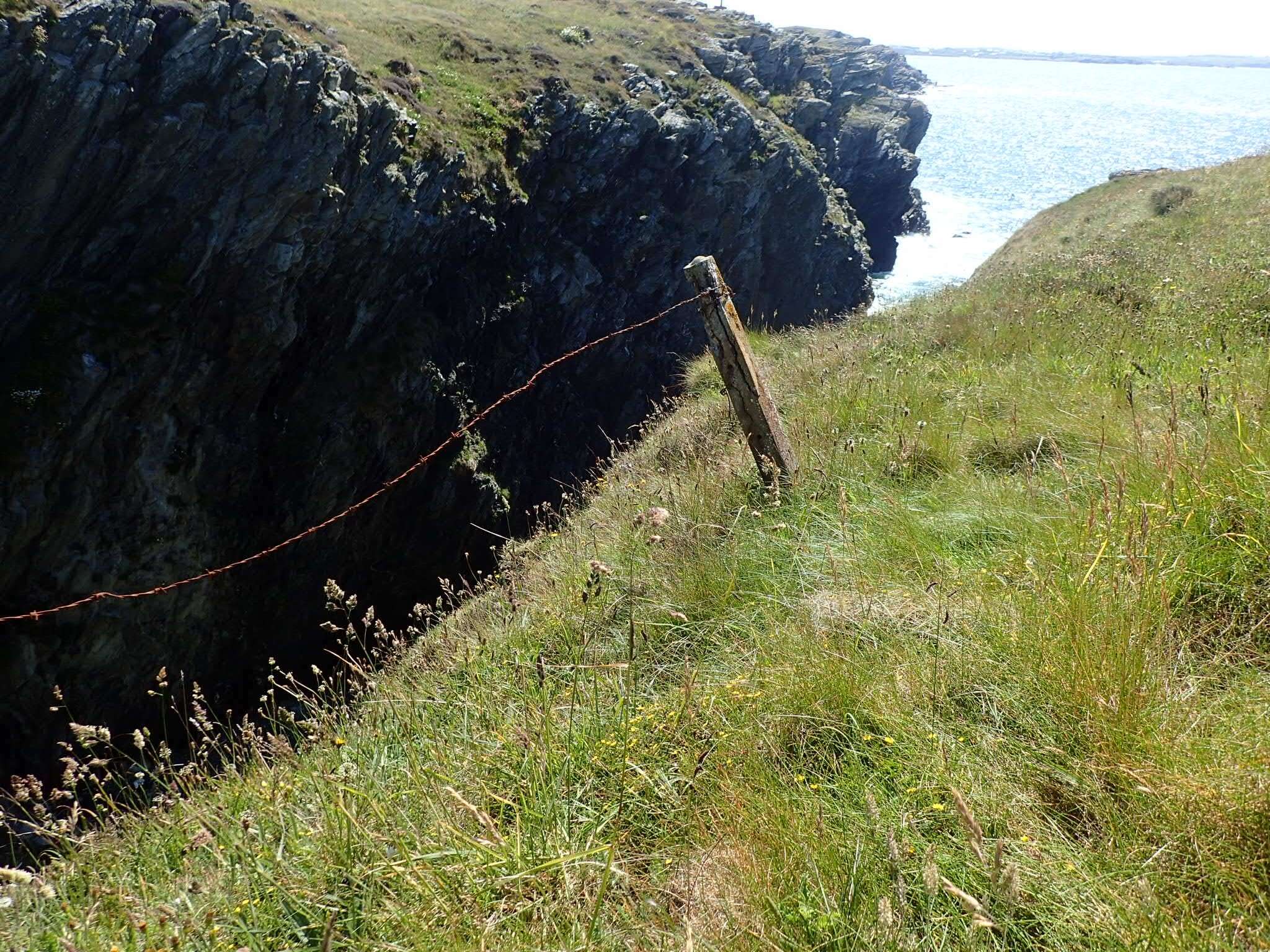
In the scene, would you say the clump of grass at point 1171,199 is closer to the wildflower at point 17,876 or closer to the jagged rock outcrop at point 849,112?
the wildflower at point 17,876

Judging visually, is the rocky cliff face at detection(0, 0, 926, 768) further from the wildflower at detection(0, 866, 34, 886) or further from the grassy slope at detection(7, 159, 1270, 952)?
the wildflower at detection(0, 866, 34, 886)

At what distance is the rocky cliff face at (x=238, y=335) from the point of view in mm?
15008

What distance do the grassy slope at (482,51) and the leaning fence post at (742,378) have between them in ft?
64.3

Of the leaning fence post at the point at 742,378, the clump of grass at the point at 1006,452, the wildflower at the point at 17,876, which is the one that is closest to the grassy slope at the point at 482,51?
the leaning fence post at the point at 742,378

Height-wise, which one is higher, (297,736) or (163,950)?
(163,950)

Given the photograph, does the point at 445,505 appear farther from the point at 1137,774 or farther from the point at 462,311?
the point at 1137,774

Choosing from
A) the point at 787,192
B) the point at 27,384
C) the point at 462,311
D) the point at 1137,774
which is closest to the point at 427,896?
the point at 1137,774

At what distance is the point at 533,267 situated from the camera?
27531 millimetres

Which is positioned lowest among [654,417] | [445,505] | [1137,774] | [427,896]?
[445,505]

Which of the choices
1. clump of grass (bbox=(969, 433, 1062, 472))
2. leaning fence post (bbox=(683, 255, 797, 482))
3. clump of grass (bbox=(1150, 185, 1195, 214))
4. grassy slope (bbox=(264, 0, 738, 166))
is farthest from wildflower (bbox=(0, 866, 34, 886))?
clump of grass (bbox=(1150, 185, 1195, 214))

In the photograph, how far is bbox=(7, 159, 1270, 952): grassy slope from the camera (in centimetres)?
206

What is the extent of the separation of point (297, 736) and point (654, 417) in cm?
887

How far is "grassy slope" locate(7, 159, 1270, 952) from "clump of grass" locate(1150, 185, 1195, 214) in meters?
21.3

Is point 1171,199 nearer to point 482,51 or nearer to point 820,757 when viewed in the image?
point 482,51
